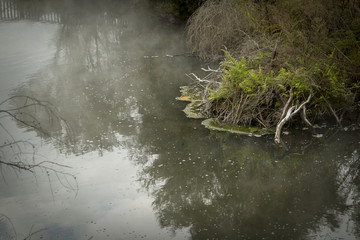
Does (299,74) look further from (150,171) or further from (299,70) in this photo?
(150,171)

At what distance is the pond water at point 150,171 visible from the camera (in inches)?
234

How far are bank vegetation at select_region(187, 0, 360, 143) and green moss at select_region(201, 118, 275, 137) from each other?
0.13 meters

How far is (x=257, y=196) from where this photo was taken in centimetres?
669

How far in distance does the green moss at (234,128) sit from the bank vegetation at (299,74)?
0.13 m

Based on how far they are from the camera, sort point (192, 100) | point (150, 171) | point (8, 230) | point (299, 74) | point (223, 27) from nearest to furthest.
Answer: point (8, 230) < point (150, 171) < point (299, 74) < point (192, 100) < point (223, 27)

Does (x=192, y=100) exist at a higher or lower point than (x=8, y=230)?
higher

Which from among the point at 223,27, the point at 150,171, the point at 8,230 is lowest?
the point at 8,230

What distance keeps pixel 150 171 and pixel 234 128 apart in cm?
238

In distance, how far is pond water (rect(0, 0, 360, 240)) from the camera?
5.95 m

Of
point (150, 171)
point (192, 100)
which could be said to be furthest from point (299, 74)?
point (150, 171)

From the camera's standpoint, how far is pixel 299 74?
8586 mm

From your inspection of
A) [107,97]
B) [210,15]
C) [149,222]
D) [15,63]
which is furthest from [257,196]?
[15,63]

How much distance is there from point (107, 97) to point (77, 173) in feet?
12.8

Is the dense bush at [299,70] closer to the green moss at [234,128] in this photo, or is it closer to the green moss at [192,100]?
the green moss at [234,128]
